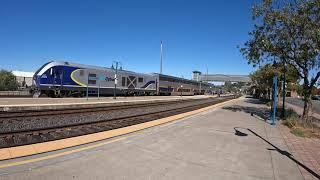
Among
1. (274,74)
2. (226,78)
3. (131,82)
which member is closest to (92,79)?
(131,82)

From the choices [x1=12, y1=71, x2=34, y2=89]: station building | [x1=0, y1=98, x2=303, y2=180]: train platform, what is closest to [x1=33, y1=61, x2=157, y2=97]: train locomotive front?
[x1=0, y1=98, x2=303, y2=180]: train platform

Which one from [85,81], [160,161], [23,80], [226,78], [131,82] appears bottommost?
[160,161]

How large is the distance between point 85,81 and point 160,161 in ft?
89.1

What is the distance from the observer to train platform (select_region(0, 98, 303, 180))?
17.7ft

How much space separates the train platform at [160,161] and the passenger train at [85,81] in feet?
69.4

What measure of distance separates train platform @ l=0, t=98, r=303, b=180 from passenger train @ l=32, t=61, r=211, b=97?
21161 mm

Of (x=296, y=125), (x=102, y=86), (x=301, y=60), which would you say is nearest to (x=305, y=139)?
(x=296, y=125)

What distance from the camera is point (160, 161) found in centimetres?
641

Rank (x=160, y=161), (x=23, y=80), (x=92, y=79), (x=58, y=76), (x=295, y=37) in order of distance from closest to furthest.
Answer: (x=160, y=161)
(x=295, y=37)
(x=58, y=76)
(x=92, y=79)
(x=23, y=80)

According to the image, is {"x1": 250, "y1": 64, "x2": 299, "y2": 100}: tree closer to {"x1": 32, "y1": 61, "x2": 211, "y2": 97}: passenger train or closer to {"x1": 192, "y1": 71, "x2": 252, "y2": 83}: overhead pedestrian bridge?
{"x1": 32, "y1": 61, "x2": 211, "y2": 97}: passenger train

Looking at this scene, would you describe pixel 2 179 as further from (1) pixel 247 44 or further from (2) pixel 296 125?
(1) pixel 247 44

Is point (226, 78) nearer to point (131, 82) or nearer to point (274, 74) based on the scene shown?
point (131, 82)

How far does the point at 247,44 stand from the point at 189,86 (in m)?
53.8

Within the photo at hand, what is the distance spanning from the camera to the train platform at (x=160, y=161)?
5.38 meters
